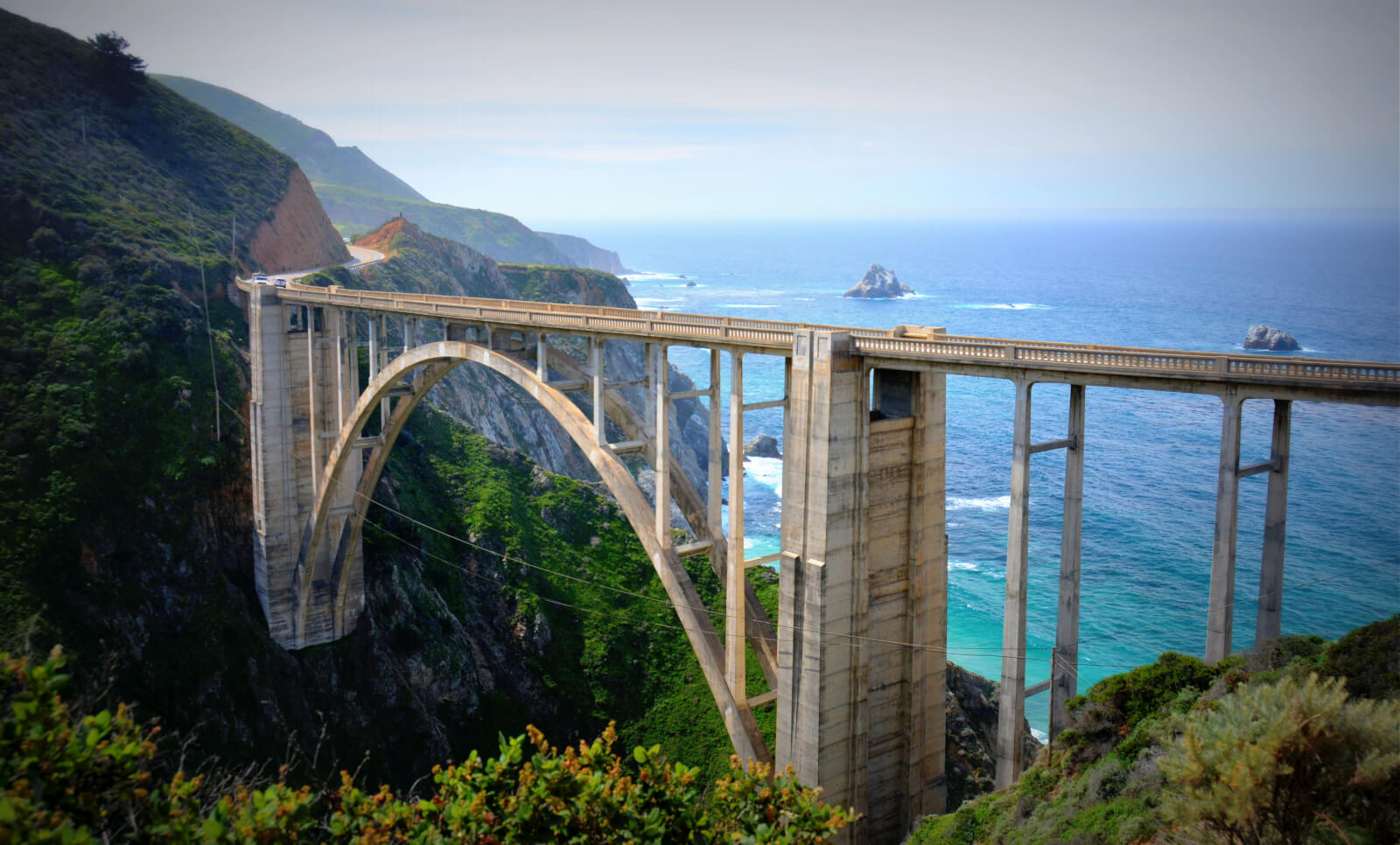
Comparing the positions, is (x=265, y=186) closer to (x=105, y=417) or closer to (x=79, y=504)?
(x=105, y=417)

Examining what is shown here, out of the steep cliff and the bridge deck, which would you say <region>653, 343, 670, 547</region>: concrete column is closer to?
the bridge deck

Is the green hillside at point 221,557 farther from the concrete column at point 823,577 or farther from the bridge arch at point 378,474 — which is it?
the concrete column at point 823,577

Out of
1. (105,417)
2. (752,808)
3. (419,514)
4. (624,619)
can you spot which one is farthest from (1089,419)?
(752,808)

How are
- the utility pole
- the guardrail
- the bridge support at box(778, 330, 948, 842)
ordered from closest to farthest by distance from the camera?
the guardrail → the bridge support at box(778, 330, 948, 842) → the utility pole

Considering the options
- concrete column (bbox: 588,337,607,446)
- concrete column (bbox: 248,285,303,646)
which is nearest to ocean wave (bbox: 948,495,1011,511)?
concrete column (bbox: 248,285,303,646)

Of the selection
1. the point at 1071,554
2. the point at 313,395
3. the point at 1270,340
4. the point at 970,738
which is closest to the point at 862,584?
the point at 1071,554

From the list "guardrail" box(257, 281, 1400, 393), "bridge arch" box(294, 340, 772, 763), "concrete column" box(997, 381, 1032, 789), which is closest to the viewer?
"guardrail" box(257, 281, 1400, 393)
